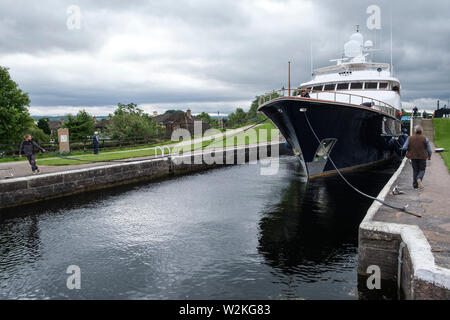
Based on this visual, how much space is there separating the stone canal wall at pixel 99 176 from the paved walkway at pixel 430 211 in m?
11.1

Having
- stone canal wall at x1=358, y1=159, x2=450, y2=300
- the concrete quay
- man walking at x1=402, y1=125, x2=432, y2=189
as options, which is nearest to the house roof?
man walking at x1=402, y1=125, x2=432, y2=189

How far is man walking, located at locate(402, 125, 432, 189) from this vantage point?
815cm

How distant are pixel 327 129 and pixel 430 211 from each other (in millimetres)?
8214

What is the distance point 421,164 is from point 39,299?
29.7 feet

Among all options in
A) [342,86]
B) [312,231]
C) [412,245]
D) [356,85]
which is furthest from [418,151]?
[356,85]

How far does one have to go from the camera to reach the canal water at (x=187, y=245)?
555 cm

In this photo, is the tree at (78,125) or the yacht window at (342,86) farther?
the tree at (78,125)

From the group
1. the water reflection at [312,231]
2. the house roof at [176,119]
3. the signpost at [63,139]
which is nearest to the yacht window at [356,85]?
the water reflection at [312,231]

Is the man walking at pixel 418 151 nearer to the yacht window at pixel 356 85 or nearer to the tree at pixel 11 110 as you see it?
the yacht window at pixel 356 85
